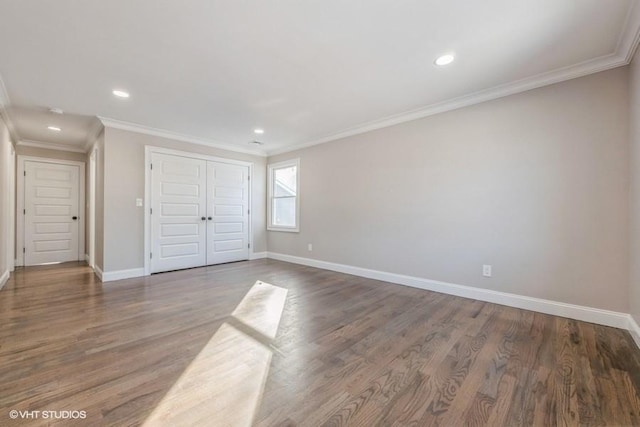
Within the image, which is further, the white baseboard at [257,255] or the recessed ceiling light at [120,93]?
the white baseboard at [257,255]

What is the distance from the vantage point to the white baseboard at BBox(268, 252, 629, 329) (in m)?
2.49

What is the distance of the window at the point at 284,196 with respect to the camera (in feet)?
18.3

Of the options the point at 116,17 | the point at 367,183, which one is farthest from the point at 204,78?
the point at 367,183

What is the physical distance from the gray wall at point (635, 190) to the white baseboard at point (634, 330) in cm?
4

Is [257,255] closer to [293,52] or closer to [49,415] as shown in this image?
[293,52]

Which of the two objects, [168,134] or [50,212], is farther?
[50,212]

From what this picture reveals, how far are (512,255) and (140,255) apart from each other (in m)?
5.37

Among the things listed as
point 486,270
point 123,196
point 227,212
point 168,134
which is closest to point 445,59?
point 486,270

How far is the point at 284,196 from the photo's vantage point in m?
5.92

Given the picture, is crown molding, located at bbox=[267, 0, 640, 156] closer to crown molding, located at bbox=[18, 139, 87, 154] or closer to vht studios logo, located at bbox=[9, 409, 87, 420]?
vht studios logo, located at bbox=[9, 409, 87, 420]

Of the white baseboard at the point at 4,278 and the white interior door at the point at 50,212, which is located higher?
the white interior door at the point at 50,212

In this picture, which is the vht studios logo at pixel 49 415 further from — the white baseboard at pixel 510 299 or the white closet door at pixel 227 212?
the white closet door at pixel 227 212

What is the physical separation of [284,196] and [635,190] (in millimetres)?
5062

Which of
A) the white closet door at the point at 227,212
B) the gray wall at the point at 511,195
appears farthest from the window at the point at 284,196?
the gray wall at the point at 511,195
